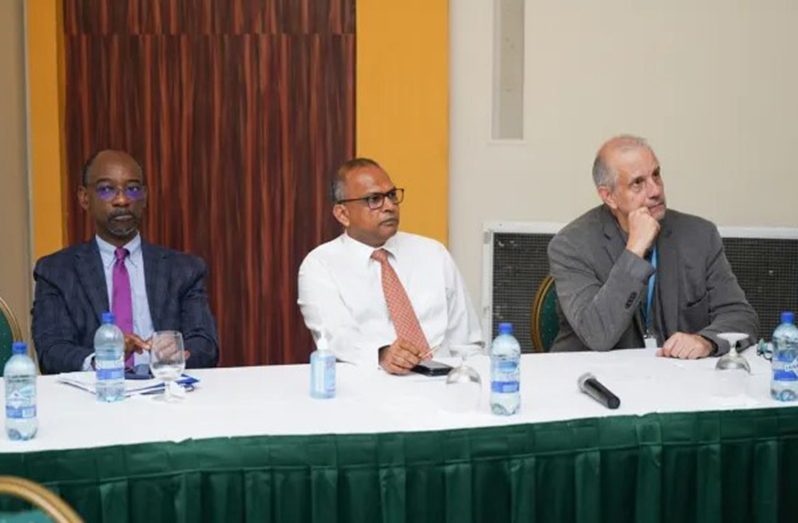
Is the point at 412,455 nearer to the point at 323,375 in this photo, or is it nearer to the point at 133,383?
the point at 323,375

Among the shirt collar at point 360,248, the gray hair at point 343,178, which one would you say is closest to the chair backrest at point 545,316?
the shirt collar at point 360,248

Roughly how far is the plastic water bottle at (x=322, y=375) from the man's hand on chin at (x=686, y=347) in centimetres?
104

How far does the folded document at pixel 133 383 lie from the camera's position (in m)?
2.66

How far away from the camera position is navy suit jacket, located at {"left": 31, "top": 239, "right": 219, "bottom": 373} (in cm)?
332

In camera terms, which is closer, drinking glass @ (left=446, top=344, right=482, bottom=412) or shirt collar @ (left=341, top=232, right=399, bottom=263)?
drinking glass @ (left=446, top=344, right=482, bottom=412)

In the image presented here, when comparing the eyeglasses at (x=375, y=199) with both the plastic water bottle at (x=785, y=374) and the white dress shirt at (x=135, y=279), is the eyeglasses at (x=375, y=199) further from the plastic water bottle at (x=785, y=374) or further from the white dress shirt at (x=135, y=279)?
the plastic water bottle at (x=785, y=374)

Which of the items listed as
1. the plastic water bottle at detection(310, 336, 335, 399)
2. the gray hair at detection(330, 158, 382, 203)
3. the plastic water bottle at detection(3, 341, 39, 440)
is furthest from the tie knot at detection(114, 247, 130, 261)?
the plastic water bottle at detection(3, 341, 39, 440)

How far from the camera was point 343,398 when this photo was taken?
8.62ft

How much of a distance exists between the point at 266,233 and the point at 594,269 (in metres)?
1.92

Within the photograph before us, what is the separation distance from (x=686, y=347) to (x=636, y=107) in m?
1.97

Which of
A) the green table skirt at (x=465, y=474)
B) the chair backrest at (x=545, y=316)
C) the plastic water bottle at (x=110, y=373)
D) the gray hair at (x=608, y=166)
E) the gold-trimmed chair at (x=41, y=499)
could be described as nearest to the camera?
the gold-trimmed chair at (x=41, y=499)

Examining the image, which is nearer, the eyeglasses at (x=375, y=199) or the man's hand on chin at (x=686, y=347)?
the man's hand on chin at (x=686, y=347)

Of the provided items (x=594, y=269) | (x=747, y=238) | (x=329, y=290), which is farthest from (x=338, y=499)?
(x=747, y=238)

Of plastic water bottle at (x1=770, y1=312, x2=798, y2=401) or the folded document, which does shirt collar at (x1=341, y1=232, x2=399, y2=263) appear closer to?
the folded document
